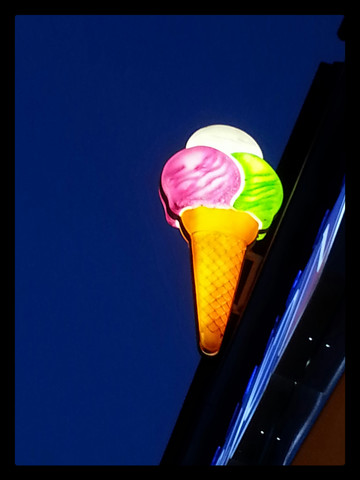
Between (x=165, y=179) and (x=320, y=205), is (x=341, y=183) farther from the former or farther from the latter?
(x=165, y=179)

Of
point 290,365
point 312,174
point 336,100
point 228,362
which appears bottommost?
point 228,362

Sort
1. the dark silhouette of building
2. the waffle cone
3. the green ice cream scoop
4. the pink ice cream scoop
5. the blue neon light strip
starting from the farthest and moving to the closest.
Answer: the green ice cream scoop < the pink ice cream scoop < the waffle cone < the blue neon light strip < the dark silhouette of building

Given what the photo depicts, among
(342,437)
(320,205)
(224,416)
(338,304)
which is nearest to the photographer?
(342,437)

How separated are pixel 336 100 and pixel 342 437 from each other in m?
2.12

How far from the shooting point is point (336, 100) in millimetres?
3961

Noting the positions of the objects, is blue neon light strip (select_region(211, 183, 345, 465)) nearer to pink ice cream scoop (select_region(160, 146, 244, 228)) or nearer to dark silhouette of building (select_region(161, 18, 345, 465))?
dark silhouette of building (select_region(161, 18, 345, 465))

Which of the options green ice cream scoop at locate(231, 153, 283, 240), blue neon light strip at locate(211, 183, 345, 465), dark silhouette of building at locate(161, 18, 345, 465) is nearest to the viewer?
dark silhouette of building at locate(161, 18, 345, 465)

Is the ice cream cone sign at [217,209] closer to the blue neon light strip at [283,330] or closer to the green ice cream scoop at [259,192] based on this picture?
the green ice cream scoop at [259,192]

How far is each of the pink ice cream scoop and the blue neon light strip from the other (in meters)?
0.58

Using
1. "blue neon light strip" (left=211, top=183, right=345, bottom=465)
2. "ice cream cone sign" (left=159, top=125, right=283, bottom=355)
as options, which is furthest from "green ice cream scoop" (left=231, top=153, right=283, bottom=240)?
"blue neon light strip" (left=211, top=183, right=345, bottom=465)

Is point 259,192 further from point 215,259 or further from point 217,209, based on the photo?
point 215,259

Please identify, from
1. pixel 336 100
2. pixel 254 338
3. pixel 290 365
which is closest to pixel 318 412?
pixel 290 365

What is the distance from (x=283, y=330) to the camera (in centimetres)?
360

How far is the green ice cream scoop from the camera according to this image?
13.1 feet
